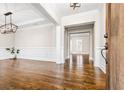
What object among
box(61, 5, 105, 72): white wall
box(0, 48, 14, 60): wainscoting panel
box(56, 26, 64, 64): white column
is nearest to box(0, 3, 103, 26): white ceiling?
box(61, 5, 105, 72): white wall

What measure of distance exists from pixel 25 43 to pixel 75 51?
755cm

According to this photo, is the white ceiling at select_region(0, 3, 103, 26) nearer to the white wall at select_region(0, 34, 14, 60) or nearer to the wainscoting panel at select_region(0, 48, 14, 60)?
the white wall at select_region(0, 34, 14, 60)

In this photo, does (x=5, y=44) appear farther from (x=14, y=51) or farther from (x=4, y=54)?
Answer: (x=14, y=51)

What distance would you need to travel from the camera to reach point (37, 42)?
26.8ft

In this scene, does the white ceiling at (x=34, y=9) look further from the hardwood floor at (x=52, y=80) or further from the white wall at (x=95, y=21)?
the hardwood floor at (x=52, y=80)

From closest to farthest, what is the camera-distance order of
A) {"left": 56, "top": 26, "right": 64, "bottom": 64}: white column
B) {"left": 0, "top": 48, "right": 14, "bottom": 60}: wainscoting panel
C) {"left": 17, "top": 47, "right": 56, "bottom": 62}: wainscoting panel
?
{"left": 56, "top": 26, "right": 64, "bottom": 64}: white column
{"left": 17, "top": 47, "right": 56, "bottom": 62}: wainscoting panel
{"left": 0, "top": 48, "right": 14, "bottom": 60}: wainscoting panel

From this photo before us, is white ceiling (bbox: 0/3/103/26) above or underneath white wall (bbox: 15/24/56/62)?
above

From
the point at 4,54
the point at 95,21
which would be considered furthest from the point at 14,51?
the point at 95,21

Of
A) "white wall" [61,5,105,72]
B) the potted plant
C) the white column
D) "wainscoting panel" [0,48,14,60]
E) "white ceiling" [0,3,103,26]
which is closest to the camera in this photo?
"white ceiling" [0,3,103,26]

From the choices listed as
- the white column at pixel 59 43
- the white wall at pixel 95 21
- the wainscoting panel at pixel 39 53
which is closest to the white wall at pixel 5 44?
the wainscoting panel at pixel 39 53

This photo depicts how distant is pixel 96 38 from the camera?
5695 millimetres

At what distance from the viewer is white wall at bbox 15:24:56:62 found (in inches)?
293

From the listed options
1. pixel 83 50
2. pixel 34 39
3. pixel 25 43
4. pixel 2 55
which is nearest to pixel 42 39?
pixel 34 39

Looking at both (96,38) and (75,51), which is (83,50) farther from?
(96,38)
